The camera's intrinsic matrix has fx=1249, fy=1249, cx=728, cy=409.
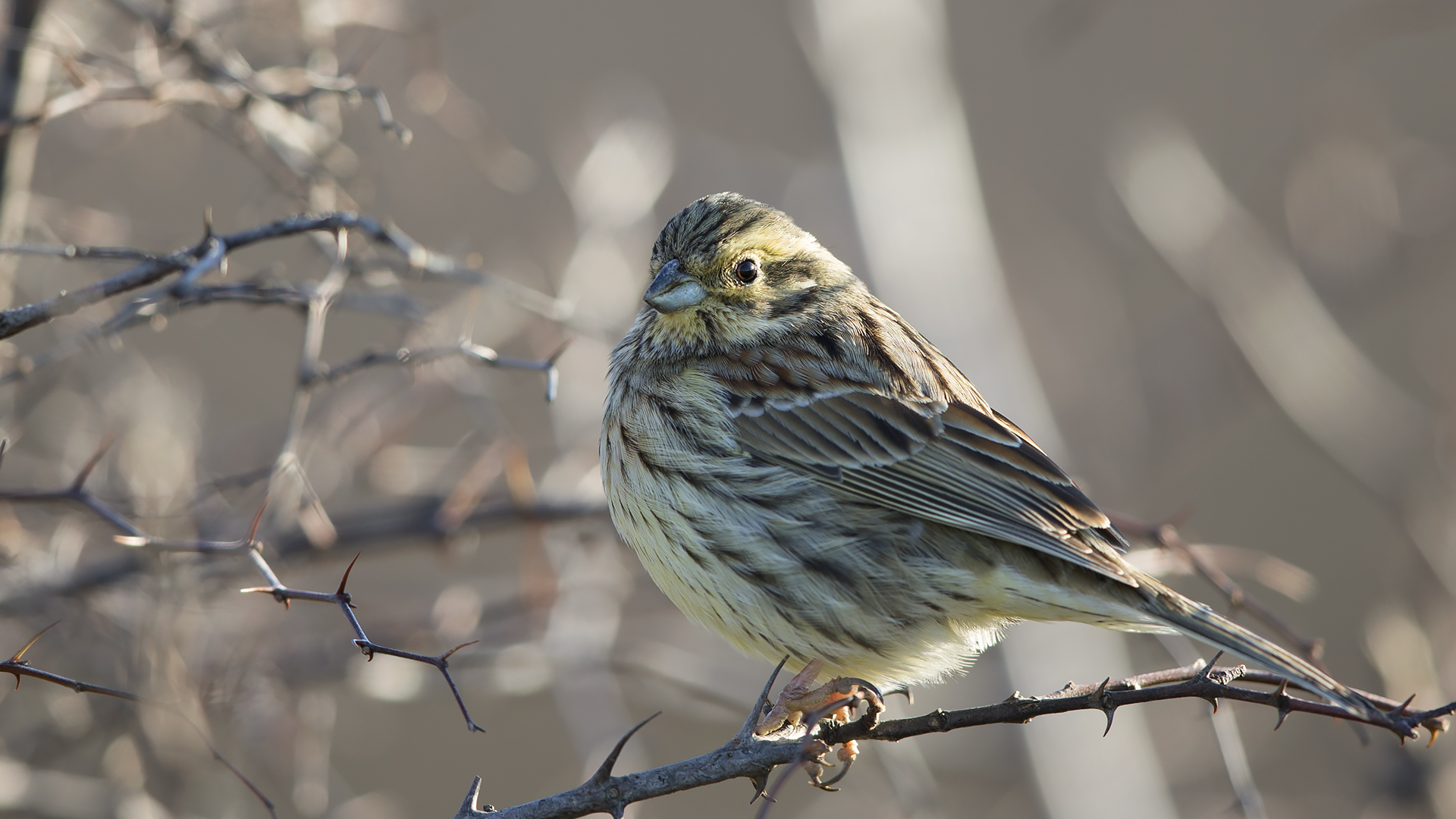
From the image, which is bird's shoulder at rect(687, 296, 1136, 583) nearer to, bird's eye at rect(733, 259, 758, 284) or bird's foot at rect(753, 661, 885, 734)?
bird's eye at rect(733, 259, 758, 284)

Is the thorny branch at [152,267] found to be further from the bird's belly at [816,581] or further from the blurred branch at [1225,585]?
the blurred branch at [1225,585]

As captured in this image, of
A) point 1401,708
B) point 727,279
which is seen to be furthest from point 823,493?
point 1401,708

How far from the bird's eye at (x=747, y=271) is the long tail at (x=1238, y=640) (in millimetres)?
1530

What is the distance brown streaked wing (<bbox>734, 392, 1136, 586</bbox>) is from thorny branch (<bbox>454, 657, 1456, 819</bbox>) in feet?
2.64

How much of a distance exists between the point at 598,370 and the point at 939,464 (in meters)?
2.21

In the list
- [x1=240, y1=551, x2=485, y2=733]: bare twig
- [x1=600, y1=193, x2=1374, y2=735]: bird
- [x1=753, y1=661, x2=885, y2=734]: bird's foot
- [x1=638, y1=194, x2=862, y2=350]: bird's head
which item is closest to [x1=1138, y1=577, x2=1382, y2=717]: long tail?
[x1=600, y1=193, x2=1374, y2=735]: bird

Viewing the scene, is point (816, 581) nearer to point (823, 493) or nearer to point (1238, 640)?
point (823, 493)

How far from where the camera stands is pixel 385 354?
2.81m

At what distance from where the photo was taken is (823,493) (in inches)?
141

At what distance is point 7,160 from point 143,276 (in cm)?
127

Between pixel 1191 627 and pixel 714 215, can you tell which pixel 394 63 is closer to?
pixel 714 215

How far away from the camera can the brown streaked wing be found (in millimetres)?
3348

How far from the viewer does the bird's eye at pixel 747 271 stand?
392 cm

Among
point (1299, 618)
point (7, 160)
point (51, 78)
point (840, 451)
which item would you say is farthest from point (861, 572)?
point (1299, 618)
